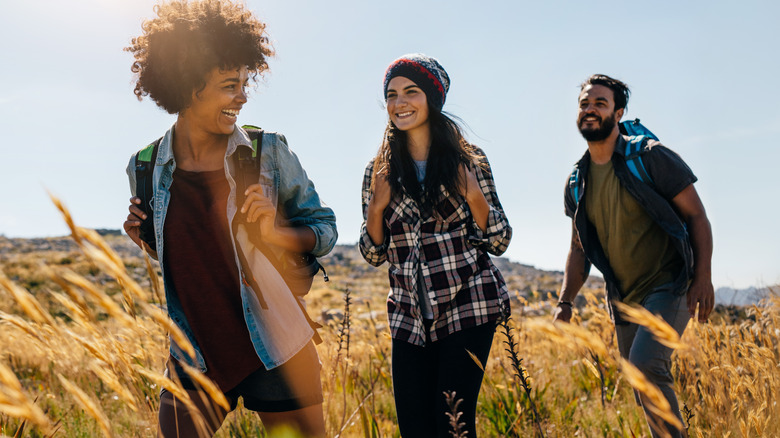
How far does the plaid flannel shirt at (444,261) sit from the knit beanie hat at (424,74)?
0.48 metres

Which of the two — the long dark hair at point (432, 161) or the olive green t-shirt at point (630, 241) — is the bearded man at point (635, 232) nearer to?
the olive green t-shirt at point (630, 241)

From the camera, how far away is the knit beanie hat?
285cm

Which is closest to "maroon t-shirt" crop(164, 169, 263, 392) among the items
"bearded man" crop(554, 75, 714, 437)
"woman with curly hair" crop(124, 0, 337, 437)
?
"woman with curly hair" crop(124, 0, 337, 437)

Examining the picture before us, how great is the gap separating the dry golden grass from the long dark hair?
0.72m

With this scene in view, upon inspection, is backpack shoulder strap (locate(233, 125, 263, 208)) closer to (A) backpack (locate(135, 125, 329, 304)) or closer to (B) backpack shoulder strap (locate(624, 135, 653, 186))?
(A) backpack (locate(135, 125, 329, 304))

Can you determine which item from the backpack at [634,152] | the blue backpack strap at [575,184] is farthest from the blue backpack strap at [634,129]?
the blue backpack strap at [575,184]

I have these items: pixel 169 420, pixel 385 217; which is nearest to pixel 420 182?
pixel 385 217

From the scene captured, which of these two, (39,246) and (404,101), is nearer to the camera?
(404,101)

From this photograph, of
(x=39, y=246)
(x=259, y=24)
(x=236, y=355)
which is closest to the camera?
(x=236, y=355)

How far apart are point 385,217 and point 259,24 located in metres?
1.15

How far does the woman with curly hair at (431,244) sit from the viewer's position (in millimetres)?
2498

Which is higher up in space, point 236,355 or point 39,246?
point 236,355

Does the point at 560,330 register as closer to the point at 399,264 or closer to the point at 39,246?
the point at 399,264

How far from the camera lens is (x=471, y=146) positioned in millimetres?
2945
